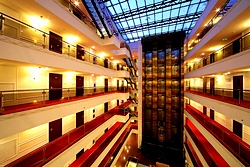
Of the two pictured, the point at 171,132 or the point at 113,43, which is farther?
the point at 171,132

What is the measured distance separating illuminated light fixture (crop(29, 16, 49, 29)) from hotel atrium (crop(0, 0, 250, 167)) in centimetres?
6

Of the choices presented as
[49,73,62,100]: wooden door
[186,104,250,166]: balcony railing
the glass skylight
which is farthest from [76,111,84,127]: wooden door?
the glass skylight

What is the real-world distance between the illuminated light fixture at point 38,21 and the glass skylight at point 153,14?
897 cm

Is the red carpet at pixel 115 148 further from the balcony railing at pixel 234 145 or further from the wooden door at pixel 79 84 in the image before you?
the balcony railing at pixel 234 145

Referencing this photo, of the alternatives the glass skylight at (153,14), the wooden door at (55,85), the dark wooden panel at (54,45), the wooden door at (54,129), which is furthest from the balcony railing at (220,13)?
the wooden door at (54,129)

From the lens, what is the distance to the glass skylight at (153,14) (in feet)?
43.1

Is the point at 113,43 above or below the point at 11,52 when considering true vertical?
above

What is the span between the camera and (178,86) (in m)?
14.9

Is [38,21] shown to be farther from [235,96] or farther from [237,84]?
[237,84]

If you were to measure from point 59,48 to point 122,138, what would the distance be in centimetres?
1305

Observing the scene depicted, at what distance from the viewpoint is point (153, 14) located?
14.8 m

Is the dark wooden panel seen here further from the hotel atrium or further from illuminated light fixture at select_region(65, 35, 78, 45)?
illuminated light fixture at select_region(65, 35, 78, 45)

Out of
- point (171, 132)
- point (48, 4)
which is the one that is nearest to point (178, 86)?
point (171, 132)

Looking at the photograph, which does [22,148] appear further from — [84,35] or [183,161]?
[183,161]
